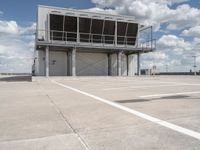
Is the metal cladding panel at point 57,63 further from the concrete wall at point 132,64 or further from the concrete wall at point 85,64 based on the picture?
the concrete wall at point 132,64

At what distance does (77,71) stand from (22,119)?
23138 mm

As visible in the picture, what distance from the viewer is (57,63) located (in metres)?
27.2

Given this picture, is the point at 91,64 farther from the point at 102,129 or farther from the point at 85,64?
the point at 102,129

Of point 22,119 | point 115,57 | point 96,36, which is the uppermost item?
point 96,36

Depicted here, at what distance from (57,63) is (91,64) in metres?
4.59

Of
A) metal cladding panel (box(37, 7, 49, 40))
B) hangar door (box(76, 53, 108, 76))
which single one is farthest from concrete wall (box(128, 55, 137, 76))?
metal cladding panel (box(37, 7, 49, 40))

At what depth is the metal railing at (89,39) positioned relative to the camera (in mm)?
25344

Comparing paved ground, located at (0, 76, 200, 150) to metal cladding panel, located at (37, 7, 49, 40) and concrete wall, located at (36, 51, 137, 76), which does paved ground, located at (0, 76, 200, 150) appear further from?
concrete wall, located at (36, 51, 137, 76)

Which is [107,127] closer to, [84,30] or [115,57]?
[84,30]

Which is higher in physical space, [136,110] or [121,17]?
[121,17]

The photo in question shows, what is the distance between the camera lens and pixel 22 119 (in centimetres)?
528

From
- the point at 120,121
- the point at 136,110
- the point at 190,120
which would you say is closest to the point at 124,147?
the point at 120,121

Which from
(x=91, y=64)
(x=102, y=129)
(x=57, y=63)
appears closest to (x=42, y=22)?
(x=57, y=63)

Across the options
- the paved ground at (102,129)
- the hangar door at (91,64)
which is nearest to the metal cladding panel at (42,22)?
the hangar door at (91,64)
